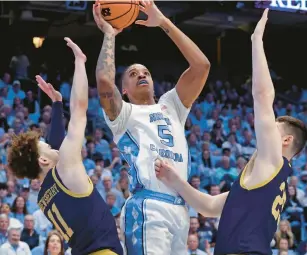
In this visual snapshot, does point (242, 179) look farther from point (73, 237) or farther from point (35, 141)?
point (35, 141)

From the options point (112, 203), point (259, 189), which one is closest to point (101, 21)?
point (259, 189)

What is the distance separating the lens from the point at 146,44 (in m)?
20.8

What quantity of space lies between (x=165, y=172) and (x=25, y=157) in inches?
35.1

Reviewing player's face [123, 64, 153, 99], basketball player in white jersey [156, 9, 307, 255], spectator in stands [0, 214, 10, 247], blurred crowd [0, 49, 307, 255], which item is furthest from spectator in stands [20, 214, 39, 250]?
basketball player in white jersey [156, 9, 307, 255]

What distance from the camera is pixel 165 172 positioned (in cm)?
459

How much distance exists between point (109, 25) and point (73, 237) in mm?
1447

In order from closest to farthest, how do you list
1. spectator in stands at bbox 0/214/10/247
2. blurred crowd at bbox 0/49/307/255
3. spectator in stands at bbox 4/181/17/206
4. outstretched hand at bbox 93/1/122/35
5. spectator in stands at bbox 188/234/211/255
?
outstretched hand at bbox 93/1/122/35 < spectator in stands at bbox 0/214/10/247 < blurred crowd at bbox 0/49/307/255 < spectator in stands at bbox 188/234/211/255 < spectator in stands at bbox 4/181/17/206

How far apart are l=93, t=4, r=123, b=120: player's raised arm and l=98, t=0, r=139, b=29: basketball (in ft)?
0.18

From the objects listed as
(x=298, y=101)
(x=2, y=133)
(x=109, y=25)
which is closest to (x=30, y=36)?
(x=2, y=133)

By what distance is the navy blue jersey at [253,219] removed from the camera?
400 centimetres

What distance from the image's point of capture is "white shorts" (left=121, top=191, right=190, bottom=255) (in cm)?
454

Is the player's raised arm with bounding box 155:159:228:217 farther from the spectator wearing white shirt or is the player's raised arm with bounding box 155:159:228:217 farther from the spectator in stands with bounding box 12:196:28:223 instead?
the spectator in stands with bounding box 12:196:28:223

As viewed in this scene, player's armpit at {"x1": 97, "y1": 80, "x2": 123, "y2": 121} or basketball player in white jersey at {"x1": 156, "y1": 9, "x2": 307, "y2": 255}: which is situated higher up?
player's armpit at {"x1": 97, "y1": 80, "x2": 123, "y2": 121}

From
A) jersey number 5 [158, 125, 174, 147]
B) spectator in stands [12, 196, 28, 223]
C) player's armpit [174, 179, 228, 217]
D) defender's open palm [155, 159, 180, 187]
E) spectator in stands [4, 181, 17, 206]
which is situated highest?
jersey number 5 [158, 125, 174, 147]
